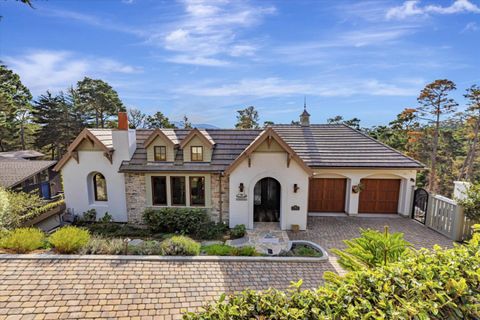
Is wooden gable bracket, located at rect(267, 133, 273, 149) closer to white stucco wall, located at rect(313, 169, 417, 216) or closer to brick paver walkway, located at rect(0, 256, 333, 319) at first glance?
white stucco wall, located at rect(313, 169, 417, 216)

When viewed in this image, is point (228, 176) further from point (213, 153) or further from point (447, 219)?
point (447, 219)

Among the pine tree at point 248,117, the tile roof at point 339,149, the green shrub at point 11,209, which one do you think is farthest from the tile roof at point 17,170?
the pine tree at point 248,117

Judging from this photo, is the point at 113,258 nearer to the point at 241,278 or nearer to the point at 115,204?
the point at 241,278

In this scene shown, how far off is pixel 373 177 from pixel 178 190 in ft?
42.5

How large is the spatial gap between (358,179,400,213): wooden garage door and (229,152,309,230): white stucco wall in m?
5.49

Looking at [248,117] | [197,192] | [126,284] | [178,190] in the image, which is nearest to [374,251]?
[126,284]

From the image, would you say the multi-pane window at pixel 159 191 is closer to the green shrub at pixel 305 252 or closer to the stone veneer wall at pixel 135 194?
the stone veneer wall at pixel 135 194

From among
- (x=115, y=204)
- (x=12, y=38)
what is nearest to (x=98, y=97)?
(x=115, y=204)

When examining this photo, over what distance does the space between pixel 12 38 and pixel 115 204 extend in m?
9.85

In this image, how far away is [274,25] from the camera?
12.6 m

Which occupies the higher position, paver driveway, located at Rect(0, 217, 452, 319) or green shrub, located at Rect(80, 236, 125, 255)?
green shrub, located at Rect(80, 236, 125, 255)

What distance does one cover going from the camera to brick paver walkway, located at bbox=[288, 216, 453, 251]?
11.8 meters

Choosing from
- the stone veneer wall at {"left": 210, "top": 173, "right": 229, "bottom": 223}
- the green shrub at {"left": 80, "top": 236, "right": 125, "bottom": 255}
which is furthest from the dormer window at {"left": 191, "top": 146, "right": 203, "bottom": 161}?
the green shrub at {"left": 80, "top": 236, "right": 125, "bottom": 255}

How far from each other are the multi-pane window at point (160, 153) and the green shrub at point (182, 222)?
10.4 feet
